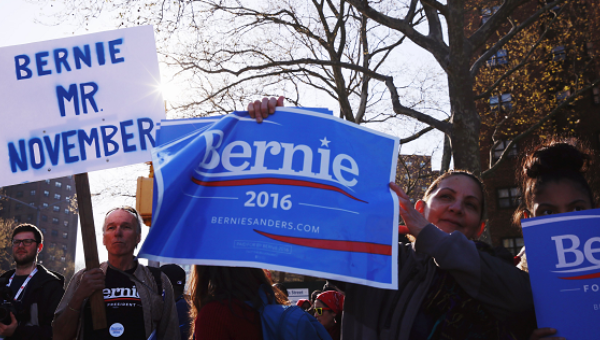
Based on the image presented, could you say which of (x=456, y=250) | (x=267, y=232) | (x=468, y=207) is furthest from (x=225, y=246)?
A: (x=468, y=207)

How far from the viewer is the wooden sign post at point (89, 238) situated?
326cm

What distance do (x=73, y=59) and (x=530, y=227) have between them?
3.11 metres

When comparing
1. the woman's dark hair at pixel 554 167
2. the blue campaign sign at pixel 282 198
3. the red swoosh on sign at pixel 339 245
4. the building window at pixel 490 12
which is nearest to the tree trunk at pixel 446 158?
the building window at pixel 490 12

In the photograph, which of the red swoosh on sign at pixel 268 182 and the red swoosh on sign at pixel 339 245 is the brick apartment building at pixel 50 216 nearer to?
the red swoosh on sign at pixel 268 182

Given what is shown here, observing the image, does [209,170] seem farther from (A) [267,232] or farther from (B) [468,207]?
(B) [468,207]

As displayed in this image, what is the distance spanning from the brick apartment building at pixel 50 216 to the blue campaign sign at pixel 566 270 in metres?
82.5

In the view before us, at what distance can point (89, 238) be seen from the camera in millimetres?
3256

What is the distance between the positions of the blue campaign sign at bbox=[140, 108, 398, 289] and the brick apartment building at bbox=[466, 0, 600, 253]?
15236mm

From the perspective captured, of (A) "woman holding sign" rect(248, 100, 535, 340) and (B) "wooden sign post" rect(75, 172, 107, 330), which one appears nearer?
(A) "woman holding sign" rect(248, 100, 535, 340)

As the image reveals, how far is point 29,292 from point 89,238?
2.04 meters

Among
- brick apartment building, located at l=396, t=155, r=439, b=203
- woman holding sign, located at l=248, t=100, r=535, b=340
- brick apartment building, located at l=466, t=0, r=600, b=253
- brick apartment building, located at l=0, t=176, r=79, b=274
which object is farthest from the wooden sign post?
brick apartment building, located at l=0, t=176, r=79, b=274

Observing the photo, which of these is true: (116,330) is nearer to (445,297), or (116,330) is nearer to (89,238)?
(89,238)

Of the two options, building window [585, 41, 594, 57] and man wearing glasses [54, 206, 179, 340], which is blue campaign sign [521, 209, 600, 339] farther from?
building window [585, 41, 594, 57]

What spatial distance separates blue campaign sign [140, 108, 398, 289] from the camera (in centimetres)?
222
